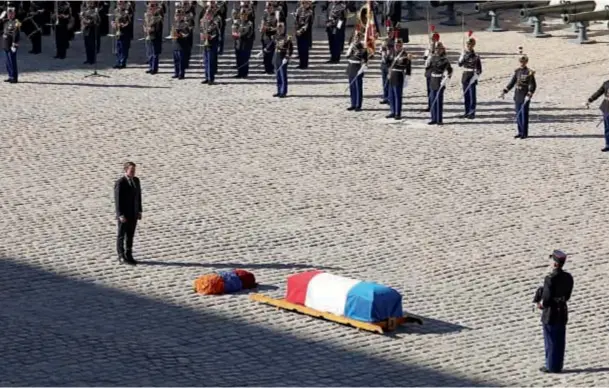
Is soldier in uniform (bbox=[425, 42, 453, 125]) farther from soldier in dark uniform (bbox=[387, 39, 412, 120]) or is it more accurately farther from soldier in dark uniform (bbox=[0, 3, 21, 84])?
soldier in dark uniform (bbox=[0, 3, 21, 84])

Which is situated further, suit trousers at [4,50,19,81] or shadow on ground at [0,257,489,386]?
suit trousers at [4,50,19,81]

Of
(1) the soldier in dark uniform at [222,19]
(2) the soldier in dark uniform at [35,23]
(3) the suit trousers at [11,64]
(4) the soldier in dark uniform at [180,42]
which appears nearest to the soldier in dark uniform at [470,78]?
(4) the soldier in dark uniform at [180,42]

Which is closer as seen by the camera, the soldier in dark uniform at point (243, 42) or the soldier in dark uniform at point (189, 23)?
the soldier in dark uniform at point (189, 23)

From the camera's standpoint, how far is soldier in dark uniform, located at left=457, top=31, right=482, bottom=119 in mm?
33438

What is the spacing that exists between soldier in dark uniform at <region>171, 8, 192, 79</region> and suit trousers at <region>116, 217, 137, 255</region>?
13.0 m

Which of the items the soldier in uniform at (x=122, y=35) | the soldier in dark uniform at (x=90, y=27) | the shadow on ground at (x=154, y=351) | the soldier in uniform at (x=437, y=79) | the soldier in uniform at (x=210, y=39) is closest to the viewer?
the shadow on ground at (x=154, y=351)

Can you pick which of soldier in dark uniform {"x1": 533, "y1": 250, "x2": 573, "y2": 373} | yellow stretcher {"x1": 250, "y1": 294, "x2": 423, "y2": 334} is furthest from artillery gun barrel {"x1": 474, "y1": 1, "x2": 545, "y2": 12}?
soldier in dark uniform {"x1": 533, "y1": 250, "x2": 573, "y2": 373}

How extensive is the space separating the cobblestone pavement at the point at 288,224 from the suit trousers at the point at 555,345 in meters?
0.17

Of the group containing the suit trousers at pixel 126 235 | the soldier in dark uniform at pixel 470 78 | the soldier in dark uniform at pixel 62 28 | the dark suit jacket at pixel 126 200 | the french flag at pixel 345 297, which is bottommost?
the french flag at pixel 345 297

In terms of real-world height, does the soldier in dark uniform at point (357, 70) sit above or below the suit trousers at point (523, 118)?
above

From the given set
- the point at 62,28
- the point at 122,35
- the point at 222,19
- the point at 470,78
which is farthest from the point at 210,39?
the point at 470,78

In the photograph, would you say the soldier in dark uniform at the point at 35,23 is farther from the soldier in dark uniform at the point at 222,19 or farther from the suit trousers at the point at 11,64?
the soldier in dark uniform at the point at 222,19

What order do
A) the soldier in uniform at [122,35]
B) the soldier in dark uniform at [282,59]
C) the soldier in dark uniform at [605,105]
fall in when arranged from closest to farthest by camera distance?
the soldier in dark uniform at [605,105], the soldier in dark uniform at [282,59], the soldier in uniform at [122,35]

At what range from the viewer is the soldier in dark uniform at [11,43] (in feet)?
118
